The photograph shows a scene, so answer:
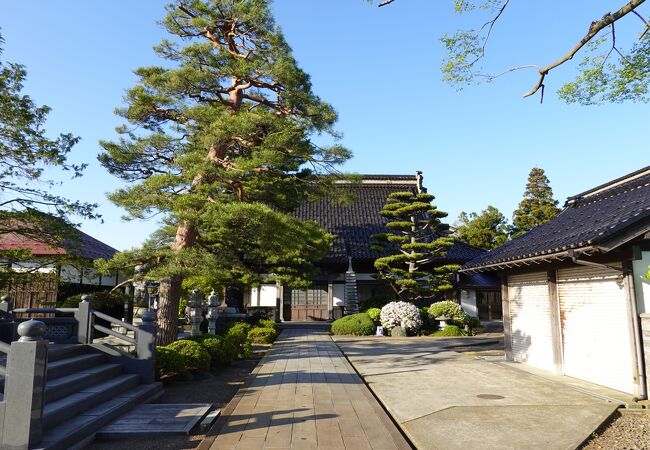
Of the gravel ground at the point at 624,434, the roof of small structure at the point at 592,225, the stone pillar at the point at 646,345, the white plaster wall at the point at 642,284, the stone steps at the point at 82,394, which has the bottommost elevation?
the gravel ground at the point at 624,434

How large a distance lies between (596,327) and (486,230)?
26743 mm

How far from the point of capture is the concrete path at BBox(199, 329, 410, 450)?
4.52m

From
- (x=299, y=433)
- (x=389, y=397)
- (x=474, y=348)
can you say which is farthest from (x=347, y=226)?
(x=299, y=433)

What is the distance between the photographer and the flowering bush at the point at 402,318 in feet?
57.5

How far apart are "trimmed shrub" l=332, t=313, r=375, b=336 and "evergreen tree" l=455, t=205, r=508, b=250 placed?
17626 mm

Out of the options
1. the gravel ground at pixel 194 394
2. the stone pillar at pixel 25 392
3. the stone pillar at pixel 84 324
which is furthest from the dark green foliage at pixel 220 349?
the stone pillar at pixel 25 392

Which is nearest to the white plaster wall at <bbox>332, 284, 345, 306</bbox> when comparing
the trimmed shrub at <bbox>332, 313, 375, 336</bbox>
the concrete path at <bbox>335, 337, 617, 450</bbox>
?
the trimmed shrub at <bbox>332, 313, 375, 336</bbox>

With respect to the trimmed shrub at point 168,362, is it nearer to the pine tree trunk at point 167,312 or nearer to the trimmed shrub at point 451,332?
the pine tree trunk at point 167,312

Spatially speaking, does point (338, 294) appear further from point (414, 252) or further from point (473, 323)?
point (473, 323)

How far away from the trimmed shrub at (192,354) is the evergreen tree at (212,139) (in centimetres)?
113

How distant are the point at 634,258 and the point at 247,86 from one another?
909cm

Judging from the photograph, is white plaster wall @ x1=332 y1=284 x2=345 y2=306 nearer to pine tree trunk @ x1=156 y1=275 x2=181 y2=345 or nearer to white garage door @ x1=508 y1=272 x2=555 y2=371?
white garage door @ x1=508 y1=272 x2=555 y2=371

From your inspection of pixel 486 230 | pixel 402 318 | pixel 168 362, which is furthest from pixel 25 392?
pixel 486 230

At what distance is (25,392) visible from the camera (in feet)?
13.8
